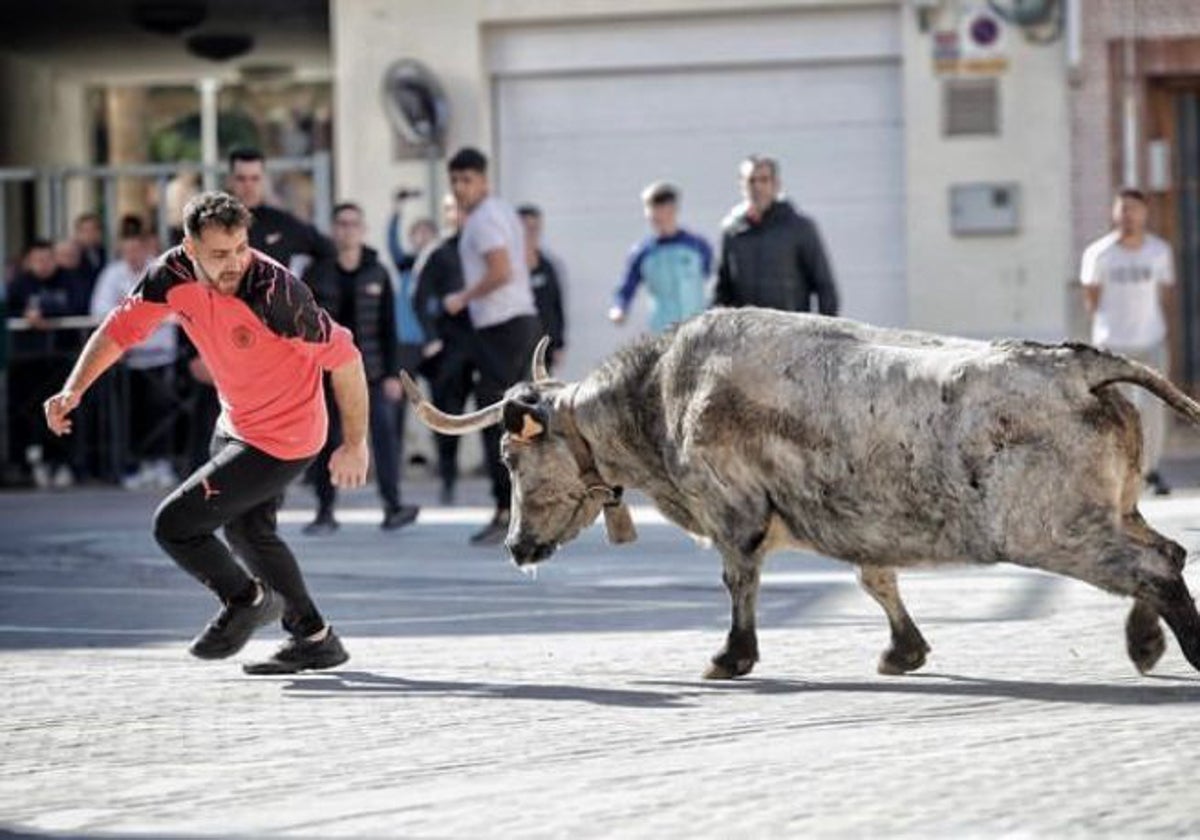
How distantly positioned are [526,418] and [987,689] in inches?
79.4

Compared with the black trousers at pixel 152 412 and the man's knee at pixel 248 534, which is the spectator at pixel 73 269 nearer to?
the black trousers at pixel 152 412

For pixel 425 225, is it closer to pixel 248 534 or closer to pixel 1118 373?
pixel 248 534

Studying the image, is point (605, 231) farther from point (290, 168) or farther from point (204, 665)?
point (204, 665)

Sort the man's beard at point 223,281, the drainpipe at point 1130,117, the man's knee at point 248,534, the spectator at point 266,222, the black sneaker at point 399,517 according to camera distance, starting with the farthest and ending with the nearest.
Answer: the drainpipe at point 1130,117 → the black sneaker at point 399,517 → the spectator at point 266,222 → the man's knee at point 248,534 → the man's beard at point 223,281

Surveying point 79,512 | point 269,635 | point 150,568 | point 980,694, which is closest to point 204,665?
point 269,635

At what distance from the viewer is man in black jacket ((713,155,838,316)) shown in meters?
16.9

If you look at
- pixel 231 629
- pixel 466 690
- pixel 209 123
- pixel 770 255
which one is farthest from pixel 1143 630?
pixel 209 123

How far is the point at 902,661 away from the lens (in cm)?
1066

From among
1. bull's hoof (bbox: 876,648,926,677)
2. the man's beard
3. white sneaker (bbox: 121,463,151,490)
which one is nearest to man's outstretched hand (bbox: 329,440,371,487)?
the man's beard

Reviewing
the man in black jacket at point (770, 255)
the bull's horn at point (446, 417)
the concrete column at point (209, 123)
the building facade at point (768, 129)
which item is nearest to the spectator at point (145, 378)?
the building facade at point (768, 129)

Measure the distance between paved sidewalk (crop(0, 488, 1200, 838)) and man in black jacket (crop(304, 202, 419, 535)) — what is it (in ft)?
7.50

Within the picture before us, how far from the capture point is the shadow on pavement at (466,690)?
10.1 metres

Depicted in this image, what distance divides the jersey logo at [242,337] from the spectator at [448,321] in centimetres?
582

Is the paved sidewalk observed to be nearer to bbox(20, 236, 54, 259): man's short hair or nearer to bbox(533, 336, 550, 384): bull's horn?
bbox(533, 336, 550, 384): bull's horn
